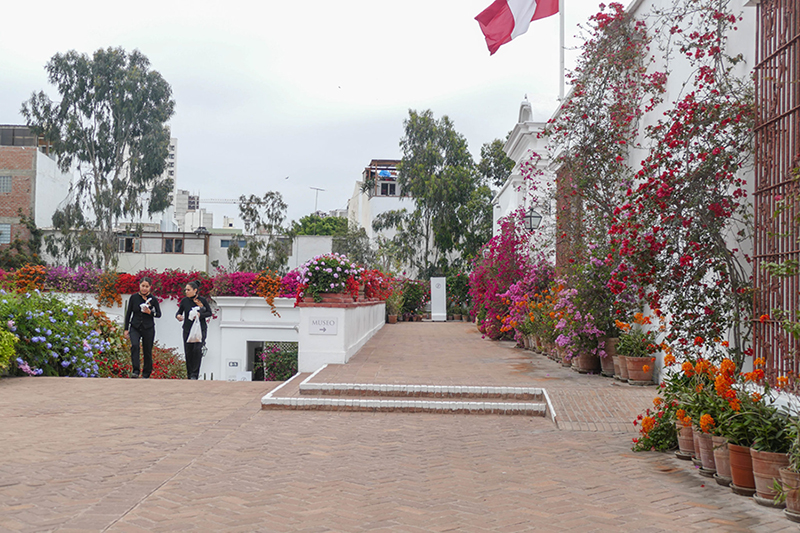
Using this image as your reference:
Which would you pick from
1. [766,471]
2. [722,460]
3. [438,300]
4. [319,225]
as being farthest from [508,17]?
[319,225]

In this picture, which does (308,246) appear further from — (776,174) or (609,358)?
(776,174)

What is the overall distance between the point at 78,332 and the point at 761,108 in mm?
10300

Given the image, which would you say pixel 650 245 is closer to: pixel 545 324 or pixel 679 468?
pixel 679 468

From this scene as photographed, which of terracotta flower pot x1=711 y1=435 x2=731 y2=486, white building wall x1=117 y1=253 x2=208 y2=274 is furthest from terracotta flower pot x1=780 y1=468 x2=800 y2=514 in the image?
white building wall x1=117 y1=253 x2=208 y2=274

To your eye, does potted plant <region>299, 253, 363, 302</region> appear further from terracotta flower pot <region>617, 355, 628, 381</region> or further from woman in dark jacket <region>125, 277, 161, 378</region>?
terracotta flower pot <region>617, 355, 628, 381</region>

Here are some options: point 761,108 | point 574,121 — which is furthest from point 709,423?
point 574,121

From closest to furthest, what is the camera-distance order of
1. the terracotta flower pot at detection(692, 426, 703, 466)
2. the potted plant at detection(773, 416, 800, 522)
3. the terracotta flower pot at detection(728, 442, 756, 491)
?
the potted plant at detection(773, 416, 800, 522)
the terracotta flower pot at detection(728, 442, 756, 491)
the terracotta flower pot at detection(692, 426, 703, 466)

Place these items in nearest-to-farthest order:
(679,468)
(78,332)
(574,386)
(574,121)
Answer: (679,468)
(574,386)
(574,121)
(78,332)

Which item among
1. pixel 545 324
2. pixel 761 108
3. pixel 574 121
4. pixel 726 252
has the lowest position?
pixel 545 324

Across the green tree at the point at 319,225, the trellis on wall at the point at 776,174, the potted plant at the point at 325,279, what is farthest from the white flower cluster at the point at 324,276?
the green tree at the point at 319,225

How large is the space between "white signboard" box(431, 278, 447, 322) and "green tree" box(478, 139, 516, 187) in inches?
557

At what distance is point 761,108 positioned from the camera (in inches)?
227

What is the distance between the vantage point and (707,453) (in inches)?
197

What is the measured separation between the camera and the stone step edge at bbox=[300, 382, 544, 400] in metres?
8.24
